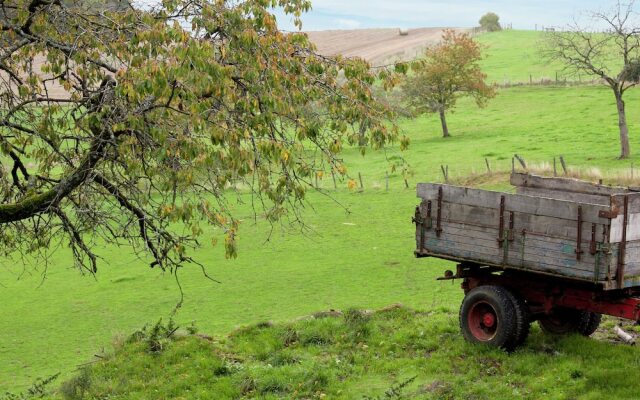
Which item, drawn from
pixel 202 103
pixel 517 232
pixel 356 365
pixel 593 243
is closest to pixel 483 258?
pixel 517 232

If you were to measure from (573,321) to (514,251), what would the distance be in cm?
196

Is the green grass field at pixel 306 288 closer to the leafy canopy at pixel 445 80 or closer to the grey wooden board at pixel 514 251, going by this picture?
the grey wooden board at pixel 514 251

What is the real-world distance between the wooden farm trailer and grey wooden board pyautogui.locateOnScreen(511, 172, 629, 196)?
18 millimetres

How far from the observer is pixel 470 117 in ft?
197

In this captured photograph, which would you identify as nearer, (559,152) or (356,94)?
(356,94)

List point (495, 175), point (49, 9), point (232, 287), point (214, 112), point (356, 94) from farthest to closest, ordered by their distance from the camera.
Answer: point (495, 175), point (232, 287), point (49, 9), point (356, 94), point (214, 112)

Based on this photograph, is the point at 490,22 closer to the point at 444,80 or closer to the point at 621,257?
the point at 444,80

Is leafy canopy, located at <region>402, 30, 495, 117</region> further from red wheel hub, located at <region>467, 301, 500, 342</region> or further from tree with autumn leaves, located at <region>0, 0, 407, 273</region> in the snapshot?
tree with autumn leaves, located at <region>0, 0, 407, 273</region>

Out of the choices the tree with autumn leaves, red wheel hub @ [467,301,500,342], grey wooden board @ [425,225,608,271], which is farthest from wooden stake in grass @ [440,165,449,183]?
the tree with autumn leaves

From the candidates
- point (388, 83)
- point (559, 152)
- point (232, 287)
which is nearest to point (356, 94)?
point (388, 83)

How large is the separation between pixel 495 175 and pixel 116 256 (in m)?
16.3

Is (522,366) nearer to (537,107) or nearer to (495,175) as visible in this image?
(495,175)

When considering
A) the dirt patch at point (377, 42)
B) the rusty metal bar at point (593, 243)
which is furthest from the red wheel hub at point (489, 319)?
the dirt patch at point (377, 42)

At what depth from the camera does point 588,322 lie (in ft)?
46.9
